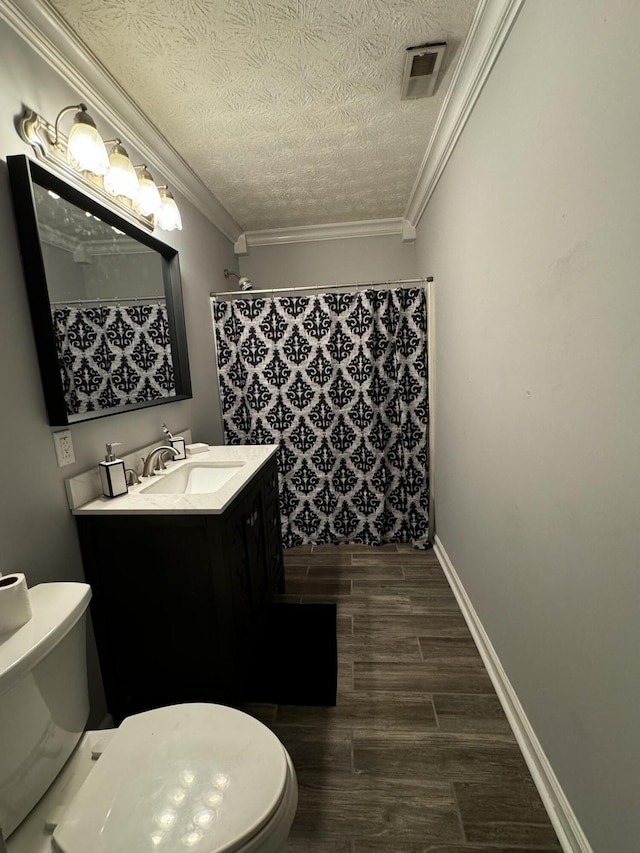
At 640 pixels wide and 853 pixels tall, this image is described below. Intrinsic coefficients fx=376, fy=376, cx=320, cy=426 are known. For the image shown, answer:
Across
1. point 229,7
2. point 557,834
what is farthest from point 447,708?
point 229,7

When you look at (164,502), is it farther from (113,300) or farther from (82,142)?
(82,142)

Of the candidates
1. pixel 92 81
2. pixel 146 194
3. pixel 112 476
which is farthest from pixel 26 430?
pixel 92 81

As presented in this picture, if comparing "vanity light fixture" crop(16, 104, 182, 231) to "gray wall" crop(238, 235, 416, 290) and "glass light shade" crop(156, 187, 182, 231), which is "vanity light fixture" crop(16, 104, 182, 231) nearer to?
"glass light shade" crop(156, 187, 182, 231)

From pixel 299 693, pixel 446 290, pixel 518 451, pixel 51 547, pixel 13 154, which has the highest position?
pixel 13 154

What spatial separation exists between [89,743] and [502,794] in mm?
Answer: 1172

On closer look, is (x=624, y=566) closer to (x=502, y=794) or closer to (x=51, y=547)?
(x=502, y=794)

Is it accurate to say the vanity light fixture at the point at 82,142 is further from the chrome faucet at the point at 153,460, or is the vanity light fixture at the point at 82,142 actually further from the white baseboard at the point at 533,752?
the white baseboard at the point at 533,752

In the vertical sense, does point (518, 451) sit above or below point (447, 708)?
above

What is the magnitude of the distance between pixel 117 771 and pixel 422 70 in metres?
2.35

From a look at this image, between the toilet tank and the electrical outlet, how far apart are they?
414 mm

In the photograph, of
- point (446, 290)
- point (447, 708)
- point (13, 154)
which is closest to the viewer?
point (13, 154)

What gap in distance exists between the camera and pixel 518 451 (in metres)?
1.24

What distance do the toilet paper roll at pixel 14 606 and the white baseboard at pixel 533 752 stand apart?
4.71ft

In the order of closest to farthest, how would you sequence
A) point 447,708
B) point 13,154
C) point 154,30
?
1. point 13,154
2. point 154,30
3. point 447,708
